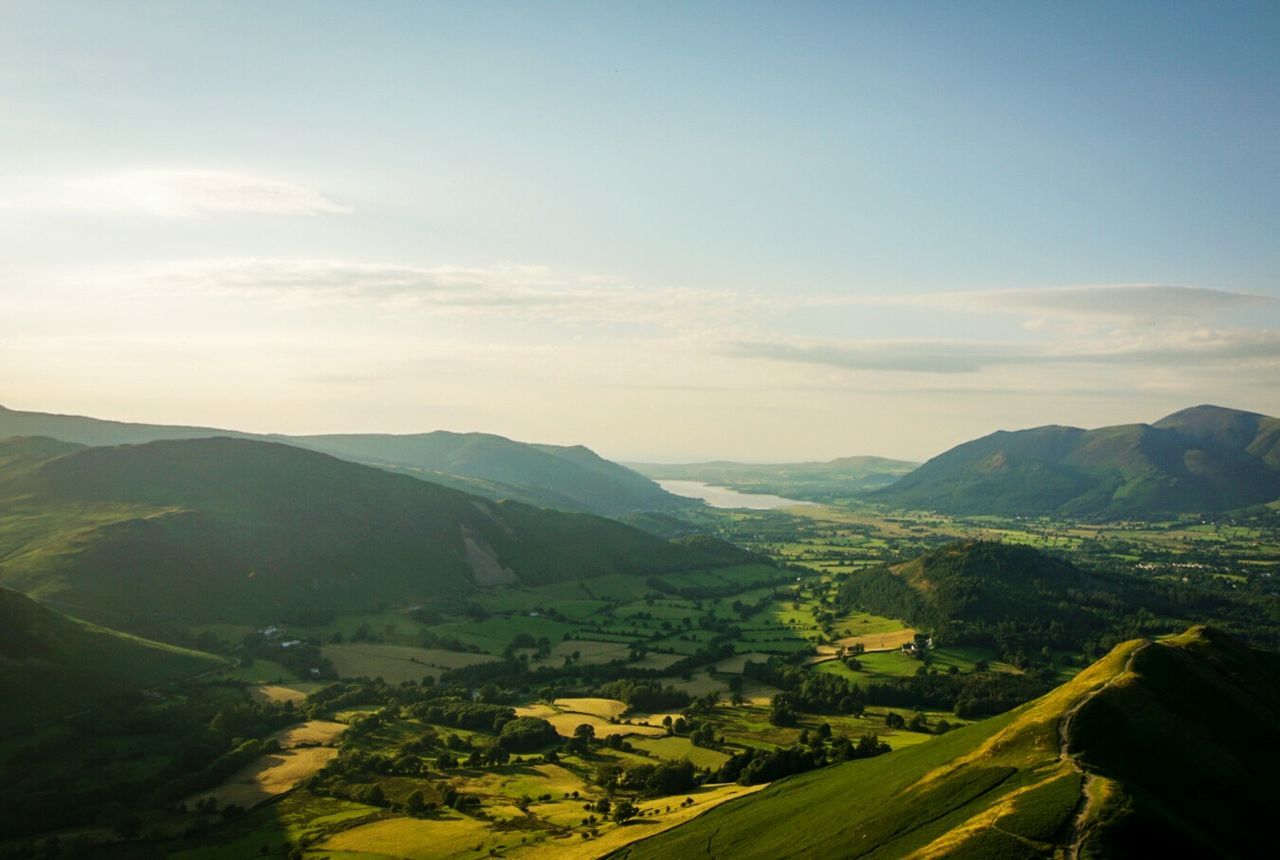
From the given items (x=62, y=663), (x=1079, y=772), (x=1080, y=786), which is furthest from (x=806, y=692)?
(x=62, y=663)

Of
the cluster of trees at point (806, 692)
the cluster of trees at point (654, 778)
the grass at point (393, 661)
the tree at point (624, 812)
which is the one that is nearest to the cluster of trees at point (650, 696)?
the cluster of trees at point (806, 692)

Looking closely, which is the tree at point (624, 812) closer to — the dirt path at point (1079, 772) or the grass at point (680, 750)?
the grass at point (680, 750)

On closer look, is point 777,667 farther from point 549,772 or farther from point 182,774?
point 182,774

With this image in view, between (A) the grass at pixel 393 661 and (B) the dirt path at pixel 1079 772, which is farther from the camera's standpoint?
(A) the grass at pixel 393 661

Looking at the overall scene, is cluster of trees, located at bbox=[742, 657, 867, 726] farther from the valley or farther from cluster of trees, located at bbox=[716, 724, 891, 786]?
cluster of trees, located at bbox=[716, 724, 891, 786]

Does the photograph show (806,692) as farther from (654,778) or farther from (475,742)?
(475,742)

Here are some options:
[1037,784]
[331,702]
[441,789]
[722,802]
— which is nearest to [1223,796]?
[1037,784]
